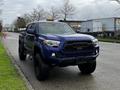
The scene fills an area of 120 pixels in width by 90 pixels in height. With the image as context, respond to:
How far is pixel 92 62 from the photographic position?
11.2 m

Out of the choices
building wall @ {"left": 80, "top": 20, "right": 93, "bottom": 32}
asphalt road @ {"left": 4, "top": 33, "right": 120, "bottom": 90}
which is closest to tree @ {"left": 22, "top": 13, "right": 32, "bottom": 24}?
building wall @ {"left": 80, "top": 20, "right": 93, "bottom": 32}

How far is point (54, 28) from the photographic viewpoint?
12.0 meters

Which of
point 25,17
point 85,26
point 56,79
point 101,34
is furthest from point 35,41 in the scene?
point 25,17

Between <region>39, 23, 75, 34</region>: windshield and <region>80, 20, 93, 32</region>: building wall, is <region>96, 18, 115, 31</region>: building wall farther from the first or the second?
<region>39, 23, 75, 34</region>: windshield

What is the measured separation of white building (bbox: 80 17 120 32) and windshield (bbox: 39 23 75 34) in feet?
146

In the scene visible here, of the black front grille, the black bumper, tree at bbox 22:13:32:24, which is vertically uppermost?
tree at bbox 22:13:32:24

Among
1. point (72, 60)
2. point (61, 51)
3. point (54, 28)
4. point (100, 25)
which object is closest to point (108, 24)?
point (100, 25)

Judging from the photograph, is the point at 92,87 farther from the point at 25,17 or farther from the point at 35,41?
the point at 25,17

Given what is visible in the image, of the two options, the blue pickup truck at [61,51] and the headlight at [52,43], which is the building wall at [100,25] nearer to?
the blue pickup truck at [61,51]

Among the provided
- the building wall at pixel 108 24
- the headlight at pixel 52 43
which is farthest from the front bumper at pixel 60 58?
the building wall at pixel 108 24

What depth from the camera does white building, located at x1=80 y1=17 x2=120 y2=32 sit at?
56938mm

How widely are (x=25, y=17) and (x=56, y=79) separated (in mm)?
108963

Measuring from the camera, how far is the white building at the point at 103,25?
56.9 meters

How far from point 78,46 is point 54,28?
1932mm
